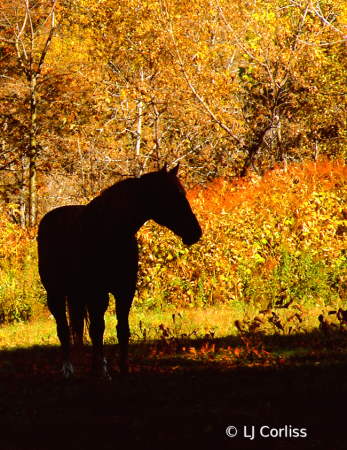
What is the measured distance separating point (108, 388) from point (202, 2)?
633 inches

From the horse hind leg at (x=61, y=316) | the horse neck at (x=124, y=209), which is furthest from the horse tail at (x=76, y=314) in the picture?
the horse neck at (x=124, y=209)

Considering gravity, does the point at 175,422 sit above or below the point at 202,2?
below

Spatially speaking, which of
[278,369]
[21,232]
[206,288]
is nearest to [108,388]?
[278,369]

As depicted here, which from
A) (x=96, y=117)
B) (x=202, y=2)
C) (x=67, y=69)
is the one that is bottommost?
(x=96, y=117)

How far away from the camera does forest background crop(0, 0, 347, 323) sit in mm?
12016

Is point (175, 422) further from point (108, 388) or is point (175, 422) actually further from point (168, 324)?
point (168, 324)

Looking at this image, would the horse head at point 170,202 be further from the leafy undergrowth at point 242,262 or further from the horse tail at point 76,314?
the leafy undergrowth at point 242,262

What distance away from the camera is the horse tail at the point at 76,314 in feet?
22.9

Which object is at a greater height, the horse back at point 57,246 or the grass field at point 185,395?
the horse back at point 57,246

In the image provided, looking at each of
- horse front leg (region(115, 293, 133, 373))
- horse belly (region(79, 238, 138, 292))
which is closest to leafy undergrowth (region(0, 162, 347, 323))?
horse front leg (region(115, 293, 133, 373))

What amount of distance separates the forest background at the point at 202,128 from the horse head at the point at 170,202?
19.4 feet

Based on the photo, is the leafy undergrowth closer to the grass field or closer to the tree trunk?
the grass field

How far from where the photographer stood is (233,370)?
616 centimetres

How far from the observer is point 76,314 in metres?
7.01
